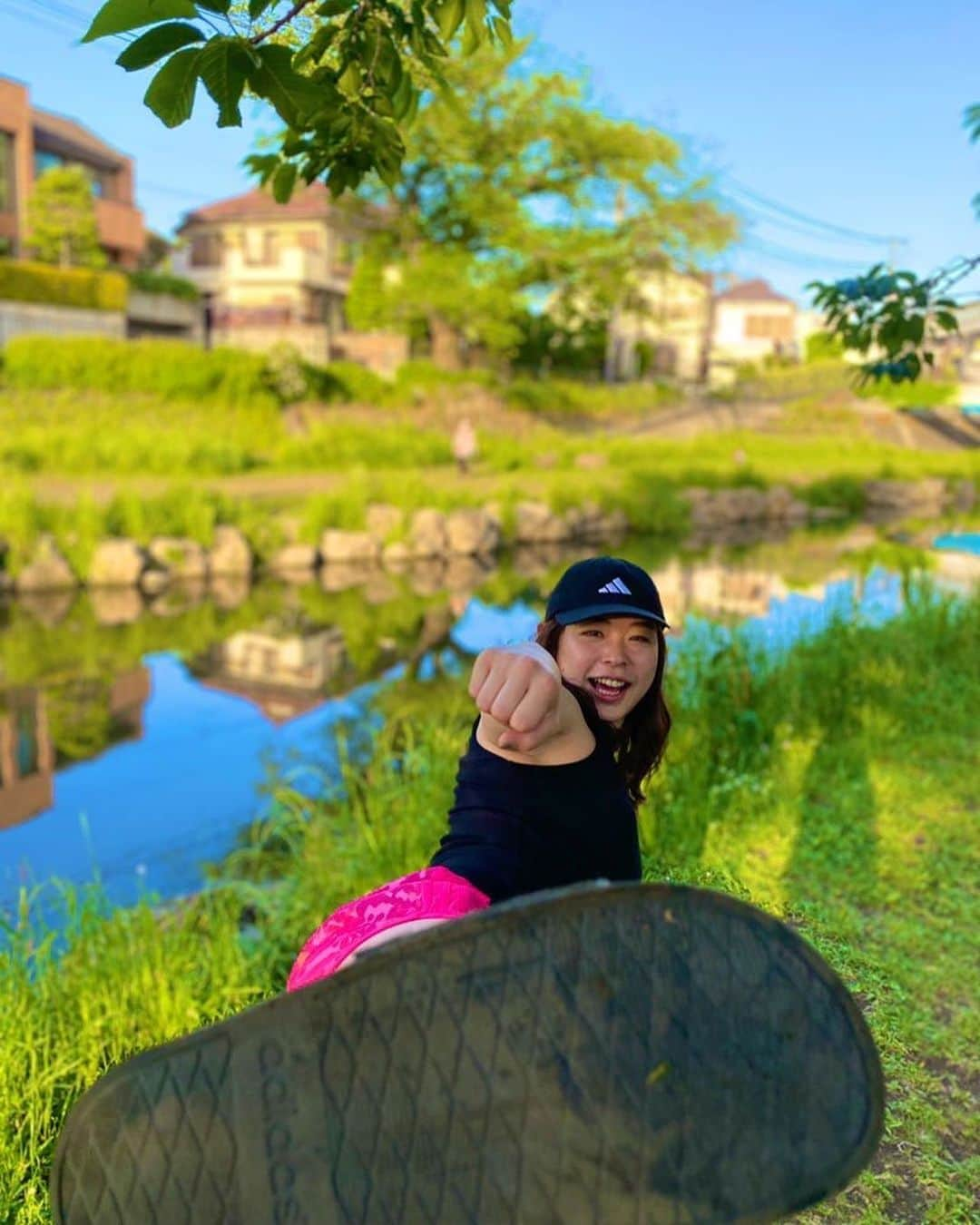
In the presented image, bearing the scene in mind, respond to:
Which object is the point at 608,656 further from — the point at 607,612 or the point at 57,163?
the point at 57,163

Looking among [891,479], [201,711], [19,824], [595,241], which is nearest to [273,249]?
[595,241]

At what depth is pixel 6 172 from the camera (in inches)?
920

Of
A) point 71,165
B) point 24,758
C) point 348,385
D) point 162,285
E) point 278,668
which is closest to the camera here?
point 24,758

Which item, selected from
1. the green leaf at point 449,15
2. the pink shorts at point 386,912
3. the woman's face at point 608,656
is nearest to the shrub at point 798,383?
the green leaf at point 449,15

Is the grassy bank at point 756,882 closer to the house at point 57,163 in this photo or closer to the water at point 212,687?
the water at point 212,687

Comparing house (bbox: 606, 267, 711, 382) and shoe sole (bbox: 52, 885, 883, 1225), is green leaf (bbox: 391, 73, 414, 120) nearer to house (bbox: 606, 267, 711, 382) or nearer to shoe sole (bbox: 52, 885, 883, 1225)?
shoe sole (bbox: 52, 885, 883, 1225)

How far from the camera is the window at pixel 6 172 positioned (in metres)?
23.3

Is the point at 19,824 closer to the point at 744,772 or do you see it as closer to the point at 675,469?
the point at 744,772

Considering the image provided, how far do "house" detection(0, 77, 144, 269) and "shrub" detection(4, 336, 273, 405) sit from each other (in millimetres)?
4752

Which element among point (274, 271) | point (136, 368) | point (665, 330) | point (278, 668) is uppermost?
point (274, 271)

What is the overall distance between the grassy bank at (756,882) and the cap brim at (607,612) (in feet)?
1.31

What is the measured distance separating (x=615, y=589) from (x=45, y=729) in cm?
591

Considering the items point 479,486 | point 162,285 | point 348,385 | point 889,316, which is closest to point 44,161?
point 162,285

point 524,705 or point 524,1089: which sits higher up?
point 524,705
